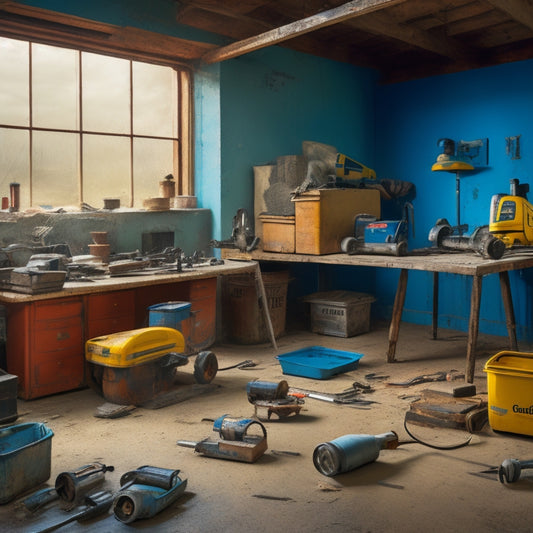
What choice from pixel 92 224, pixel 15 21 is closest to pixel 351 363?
pixel 92 224

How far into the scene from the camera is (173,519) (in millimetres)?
2574

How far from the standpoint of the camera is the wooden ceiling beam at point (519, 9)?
4.54 m

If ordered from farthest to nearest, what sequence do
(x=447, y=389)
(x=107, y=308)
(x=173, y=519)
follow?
(x=107, y=308) → (x=447, y=389) → (x=173, y=519)

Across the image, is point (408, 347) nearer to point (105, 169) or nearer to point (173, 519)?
point (105, 169)

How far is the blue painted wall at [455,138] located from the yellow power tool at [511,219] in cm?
126

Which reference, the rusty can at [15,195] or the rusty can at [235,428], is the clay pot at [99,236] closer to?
the rusty can at [15,195]

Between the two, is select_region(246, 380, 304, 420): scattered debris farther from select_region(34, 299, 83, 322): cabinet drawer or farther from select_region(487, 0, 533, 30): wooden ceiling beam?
select_region(487, 0, 533, 30): wooden ceiling beam

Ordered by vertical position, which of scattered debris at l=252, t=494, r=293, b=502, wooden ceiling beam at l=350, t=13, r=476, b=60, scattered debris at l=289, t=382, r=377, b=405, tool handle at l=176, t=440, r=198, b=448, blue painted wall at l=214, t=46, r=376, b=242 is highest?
wooden ceiling beam at l=350, t=13, r=476, b=60

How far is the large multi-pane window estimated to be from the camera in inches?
195

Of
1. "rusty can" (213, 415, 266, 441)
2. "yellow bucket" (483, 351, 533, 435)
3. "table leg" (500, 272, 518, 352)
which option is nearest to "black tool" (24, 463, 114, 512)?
"rusty can" (213, 415, 266, 441)

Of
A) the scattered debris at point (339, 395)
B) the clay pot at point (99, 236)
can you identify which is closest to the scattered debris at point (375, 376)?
the scattered debris at point (339, 395)

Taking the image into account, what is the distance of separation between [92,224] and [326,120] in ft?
9.85

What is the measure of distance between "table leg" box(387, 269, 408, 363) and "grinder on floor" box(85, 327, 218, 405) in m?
1.87

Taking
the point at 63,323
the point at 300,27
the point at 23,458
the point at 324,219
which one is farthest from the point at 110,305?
the point at 300,27
